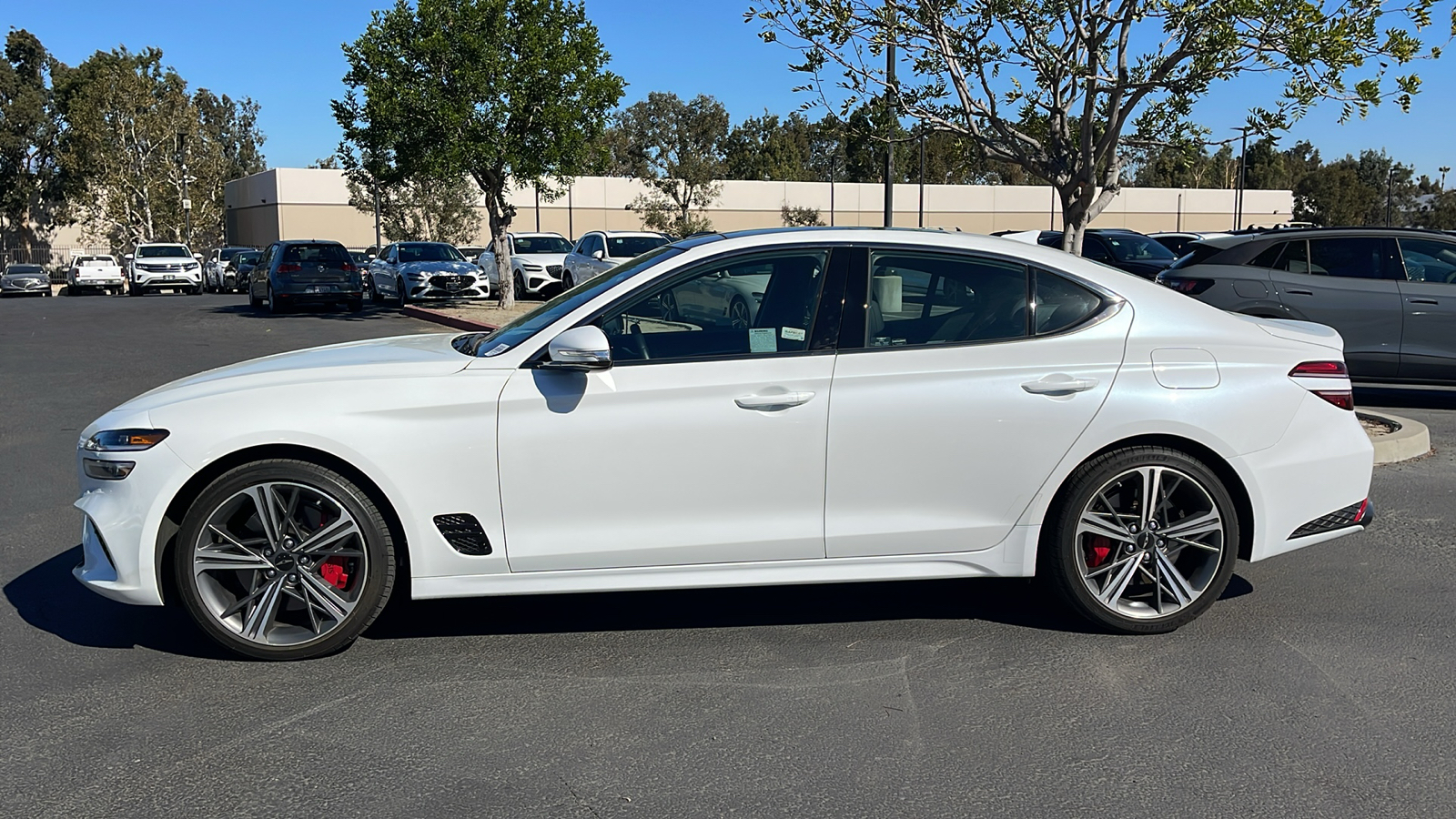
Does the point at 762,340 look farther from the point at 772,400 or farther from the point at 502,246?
the point at 502,246

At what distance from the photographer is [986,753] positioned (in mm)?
3801

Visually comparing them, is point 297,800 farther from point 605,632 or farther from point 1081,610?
point 1081,610

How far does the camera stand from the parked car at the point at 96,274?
4094cm

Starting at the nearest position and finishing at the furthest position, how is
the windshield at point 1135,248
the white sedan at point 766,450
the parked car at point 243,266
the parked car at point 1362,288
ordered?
the white sedan at point 766,450, the parked car at point 1362,288, the windshield at point 1135,248, the parked car at point 243,266

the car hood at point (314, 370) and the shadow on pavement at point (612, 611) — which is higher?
the car hood at point (314, 370)

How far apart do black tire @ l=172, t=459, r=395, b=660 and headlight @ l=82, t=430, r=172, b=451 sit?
0.88 feet

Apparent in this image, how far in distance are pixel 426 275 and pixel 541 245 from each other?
3.53 m

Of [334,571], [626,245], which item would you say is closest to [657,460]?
[334,571]

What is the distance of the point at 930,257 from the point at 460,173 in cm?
2109

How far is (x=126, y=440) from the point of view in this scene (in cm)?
445

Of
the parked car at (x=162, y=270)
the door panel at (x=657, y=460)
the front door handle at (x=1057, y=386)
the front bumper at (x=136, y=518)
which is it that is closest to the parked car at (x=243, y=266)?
the parked car at (x=162, y=270)

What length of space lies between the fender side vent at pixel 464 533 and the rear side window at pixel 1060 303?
2347mm

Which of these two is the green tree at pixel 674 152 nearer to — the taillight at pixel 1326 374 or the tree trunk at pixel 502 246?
the tree trunk at pixel 502 246

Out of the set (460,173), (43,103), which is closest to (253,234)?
(43,103)
